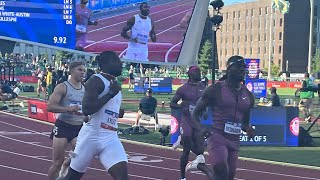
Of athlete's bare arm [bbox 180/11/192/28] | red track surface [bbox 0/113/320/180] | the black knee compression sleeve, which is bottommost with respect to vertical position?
Answer: red track surface [bbox 0/113/320/180]

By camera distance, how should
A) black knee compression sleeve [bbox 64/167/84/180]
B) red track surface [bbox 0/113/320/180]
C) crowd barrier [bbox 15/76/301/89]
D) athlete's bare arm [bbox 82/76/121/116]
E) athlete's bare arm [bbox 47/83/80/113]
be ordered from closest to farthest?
1. athlete's bare arm [bbox 82/76/121/116]
2. black knee compression sleeve [bbox 64/167/84/180]
3. athlete's bare arm [bbox 47/83/80/113]
4. red track surface [bbox 0/113/320/180]
5. crowd barrier [bbox 15/76/301/89]

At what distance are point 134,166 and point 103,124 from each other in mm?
6359

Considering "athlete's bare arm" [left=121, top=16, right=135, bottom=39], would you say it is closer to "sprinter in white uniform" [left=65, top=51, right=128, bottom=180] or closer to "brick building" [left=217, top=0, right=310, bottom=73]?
"sprinter in white uniform" [left=65, top=51, right=128, bottom=180]

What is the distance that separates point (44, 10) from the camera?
26266 millimetres

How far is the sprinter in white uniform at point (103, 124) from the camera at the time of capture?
675 cm

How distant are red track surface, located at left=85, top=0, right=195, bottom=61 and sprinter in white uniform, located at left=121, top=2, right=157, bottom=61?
0.26 m

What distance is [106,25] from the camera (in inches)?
1131

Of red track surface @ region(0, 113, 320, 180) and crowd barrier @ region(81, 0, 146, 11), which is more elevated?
crowd barrier @ region(81, 0, 146, 11)

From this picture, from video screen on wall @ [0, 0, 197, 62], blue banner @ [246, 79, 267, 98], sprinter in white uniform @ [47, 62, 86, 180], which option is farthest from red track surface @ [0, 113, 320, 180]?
blue banner @ [246, 79, 267, 98]

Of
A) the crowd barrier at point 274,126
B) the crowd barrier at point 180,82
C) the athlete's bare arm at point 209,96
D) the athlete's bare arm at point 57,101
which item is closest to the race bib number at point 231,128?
the athlete's bare arm at point 209,96

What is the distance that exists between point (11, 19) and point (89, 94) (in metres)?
19.9

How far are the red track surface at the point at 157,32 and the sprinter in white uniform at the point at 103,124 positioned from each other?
70.0 ft

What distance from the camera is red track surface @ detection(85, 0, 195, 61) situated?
2862cm

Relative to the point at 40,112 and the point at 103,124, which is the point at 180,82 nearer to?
the point at 40,112
